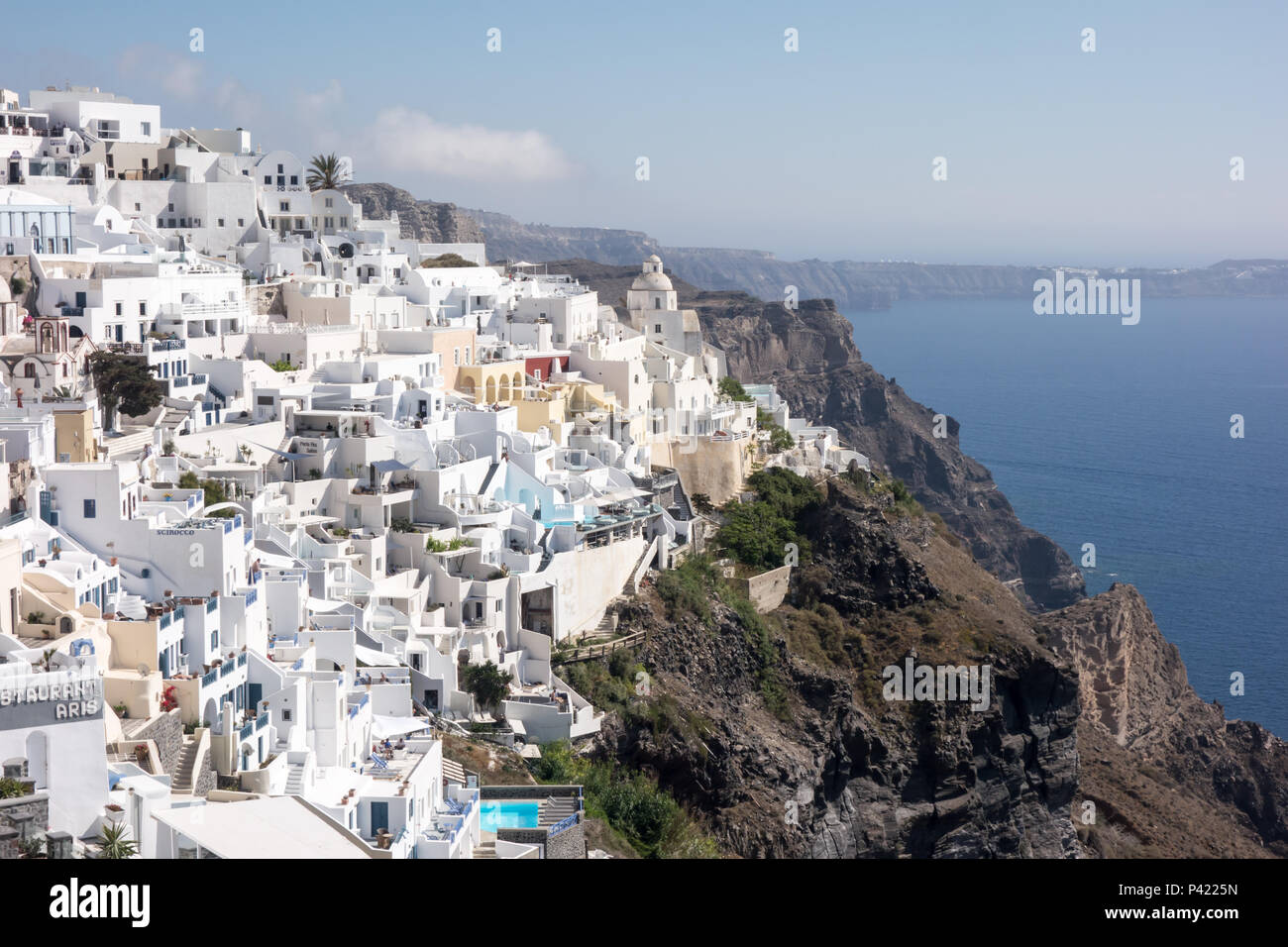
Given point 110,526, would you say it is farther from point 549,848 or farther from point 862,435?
point 862,435

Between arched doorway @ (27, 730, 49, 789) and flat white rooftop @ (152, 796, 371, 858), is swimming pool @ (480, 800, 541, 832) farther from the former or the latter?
arched doorway @ (27, 730, 49, 789)

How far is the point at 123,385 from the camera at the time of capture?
33000 mm

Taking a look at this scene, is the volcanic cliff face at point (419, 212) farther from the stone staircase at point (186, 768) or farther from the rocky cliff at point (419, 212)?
the stone staircase at point (186, 768)

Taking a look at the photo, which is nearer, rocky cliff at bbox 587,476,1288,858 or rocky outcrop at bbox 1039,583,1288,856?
rocky cliff at bbox 587,476,1288,858

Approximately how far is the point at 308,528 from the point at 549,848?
1135 cm

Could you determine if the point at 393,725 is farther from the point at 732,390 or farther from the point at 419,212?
the point at 419,212

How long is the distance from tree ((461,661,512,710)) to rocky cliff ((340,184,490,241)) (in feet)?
202

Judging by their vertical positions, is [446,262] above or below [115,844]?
above

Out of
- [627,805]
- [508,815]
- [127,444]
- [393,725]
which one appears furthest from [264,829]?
[127,444]

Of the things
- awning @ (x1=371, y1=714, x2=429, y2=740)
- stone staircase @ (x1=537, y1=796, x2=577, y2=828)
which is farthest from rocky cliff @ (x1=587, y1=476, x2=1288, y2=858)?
stone staircase @ (x1=537, y1=796, x2=577, y2=828)

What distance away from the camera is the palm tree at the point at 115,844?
1465 centimetres

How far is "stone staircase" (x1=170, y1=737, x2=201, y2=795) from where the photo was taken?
731 inches

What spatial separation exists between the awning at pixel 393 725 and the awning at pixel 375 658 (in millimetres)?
1780

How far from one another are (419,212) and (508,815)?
7463cm
